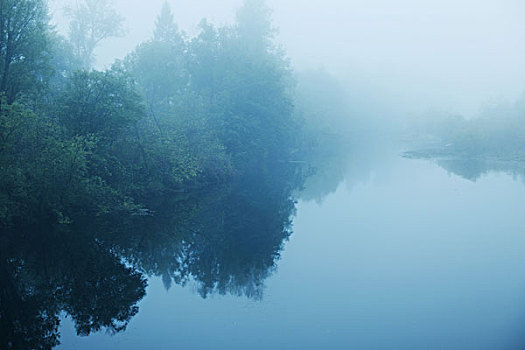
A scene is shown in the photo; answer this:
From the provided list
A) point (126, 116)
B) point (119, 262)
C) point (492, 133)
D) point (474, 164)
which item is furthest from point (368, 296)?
point (492, 133)

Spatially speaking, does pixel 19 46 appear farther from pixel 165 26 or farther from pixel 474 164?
pixel 474 164

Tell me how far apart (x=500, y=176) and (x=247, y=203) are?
104 feet

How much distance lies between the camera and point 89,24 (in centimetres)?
5359

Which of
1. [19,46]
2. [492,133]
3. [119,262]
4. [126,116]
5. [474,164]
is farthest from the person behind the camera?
[492,133]

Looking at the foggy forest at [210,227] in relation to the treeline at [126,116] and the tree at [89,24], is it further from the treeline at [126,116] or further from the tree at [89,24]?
the tree at [89,24]

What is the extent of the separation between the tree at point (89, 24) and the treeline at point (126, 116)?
0.49 ft

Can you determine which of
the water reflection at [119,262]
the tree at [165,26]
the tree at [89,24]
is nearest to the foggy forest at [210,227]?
the water reflection at [119,262]

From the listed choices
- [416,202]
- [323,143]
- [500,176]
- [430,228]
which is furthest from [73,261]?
[323,143]

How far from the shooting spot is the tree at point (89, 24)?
5284cm

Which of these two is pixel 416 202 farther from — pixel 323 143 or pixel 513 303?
pixel 323 143

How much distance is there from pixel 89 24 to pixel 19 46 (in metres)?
34.1

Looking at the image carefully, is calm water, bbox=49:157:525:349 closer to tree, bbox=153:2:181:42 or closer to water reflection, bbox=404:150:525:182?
water reflection, bbox=404:150:525:182

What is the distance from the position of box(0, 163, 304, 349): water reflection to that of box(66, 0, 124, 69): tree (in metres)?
34.4

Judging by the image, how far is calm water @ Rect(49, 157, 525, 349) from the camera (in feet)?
39.9
